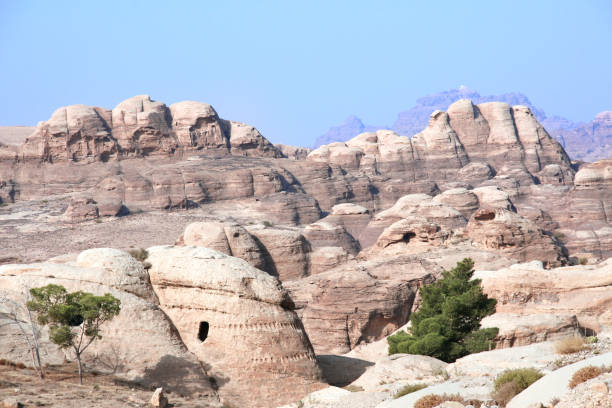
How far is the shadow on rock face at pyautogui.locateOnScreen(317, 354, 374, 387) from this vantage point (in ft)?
91.6

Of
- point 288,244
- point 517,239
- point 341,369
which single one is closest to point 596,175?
point 517,239

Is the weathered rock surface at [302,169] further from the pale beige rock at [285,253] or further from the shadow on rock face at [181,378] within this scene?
the shadow on rock face at [181,378]

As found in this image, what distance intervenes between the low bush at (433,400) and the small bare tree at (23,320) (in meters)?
13.0

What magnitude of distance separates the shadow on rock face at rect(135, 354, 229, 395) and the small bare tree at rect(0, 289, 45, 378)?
139 inches

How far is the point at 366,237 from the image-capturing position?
239 feet

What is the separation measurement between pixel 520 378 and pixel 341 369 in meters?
13.9

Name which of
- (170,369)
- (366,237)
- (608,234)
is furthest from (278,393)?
(608,234)

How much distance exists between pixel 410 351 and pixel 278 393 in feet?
21.4

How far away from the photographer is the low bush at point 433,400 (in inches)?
608

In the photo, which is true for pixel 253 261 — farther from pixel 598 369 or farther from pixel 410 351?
pixel 598 369

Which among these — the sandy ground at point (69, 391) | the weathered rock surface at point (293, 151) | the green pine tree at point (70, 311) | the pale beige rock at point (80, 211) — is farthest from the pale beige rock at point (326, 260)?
the weathered rock surface at point (293, 151)

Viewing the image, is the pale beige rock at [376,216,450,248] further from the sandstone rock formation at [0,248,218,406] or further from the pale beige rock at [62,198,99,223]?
the pale beige rock at [62,198,99,223]

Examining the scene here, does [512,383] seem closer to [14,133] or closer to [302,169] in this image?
[302,169]

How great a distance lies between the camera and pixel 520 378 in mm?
15812
